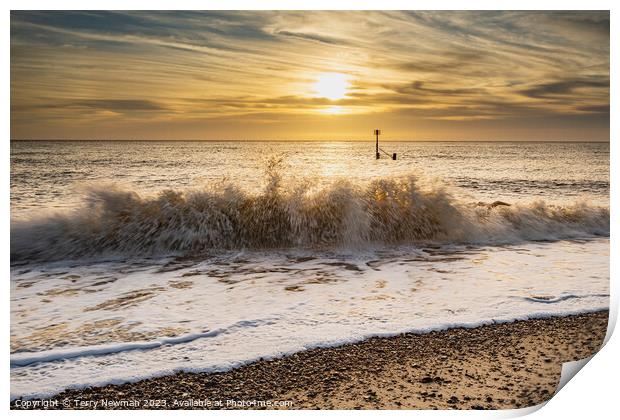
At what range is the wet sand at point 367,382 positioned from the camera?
69.8 inches

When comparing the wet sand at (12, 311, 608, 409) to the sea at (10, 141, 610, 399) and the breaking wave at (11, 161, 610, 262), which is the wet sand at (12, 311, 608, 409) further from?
the breaking wave at (11, 161, 610, 262)

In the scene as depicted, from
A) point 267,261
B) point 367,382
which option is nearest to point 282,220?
point 267,261

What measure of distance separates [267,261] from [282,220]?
2.15 feet

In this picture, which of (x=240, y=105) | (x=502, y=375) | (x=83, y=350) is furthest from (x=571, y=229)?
(x=83, y=350)

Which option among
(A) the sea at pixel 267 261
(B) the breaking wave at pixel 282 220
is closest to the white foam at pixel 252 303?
(A) the sea at pixel 267 261

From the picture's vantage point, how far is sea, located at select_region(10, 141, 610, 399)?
213 centimetres

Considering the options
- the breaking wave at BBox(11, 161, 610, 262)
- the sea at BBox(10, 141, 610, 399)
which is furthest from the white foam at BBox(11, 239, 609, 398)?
the breaking wave at BBox(11, 161, 610, 262)

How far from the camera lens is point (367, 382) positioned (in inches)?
71.7

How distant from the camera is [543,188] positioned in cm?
634

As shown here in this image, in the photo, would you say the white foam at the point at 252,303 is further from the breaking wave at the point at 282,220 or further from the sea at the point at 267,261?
the breaking wave at the point at 282,220

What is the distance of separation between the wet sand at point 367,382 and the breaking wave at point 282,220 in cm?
195

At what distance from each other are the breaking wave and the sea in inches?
0.5

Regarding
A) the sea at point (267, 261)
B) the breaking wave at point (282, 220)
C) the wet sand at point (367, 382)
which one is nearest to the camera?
the wet sand at point (367, 382)

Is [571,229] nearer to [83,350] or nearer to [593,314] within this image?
[593,314]
